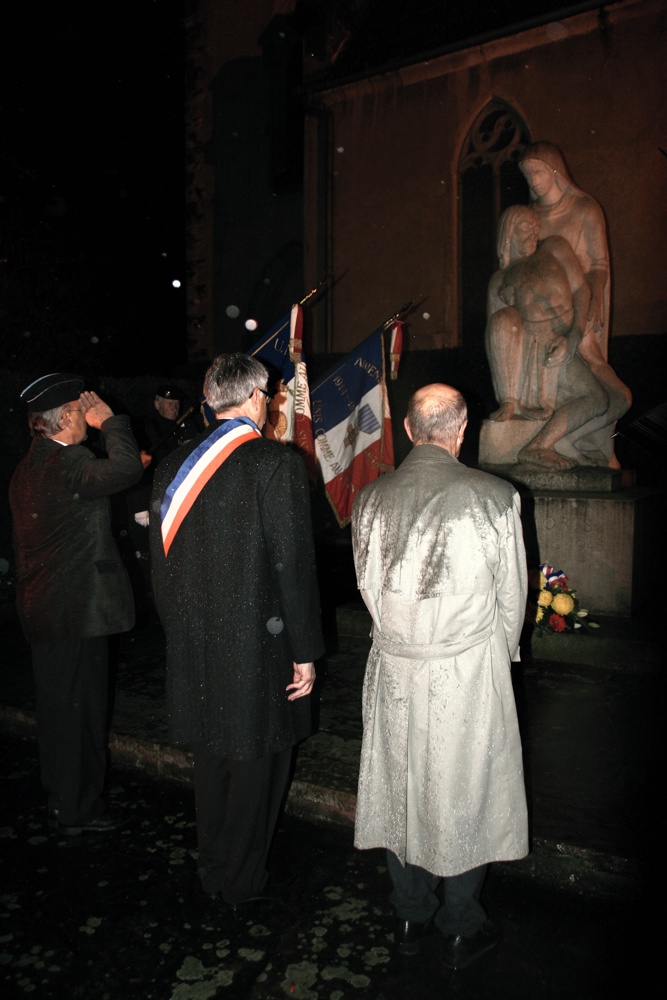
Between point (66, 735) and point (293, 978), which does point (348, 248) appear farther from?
point (293, 978)

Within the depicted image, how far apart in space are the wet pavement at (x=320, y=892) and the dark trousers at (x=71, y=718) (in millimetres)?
186

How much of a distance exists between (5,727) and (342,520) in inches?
136

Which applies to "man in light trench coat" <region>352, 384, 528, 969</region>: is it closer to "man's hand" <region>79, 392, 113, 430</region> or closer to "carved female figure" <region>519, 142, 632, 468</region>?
"man's hand" <region>79, 392, 113, 430</region>

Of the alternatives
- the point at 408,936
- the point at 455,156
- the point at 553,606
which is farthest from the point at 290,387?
the point at 455,156

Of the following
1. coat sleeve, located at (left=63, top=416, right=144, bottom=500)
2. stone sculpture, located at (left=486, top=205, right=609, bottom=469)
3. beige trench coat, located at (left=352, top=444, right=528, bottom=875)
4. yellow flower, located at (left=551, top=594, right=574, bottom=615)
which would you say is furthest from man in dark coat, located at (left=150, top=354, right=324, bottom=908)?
stone sculpture, located at (left=486, top=205, right=609, bottom=469)

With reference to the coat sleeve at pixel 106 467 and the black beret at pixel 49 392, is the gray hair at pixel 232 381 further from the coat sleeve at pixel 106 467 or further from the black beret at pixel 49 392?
the black beret at pixel 49 392

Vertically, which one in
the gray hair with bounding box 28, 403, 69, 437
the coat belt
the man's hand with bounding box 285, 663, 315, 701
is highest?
the gray hair with bounding box 28, 403, 69, 437

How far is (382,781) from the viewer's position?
2.60 meters

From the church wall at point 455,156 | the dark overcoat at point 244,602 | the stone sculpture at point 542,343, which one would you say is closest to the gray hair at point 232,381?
the dark overcoat at point 244,602

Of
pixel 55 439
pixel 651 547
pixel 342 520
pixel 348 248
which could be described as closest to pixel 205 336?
pixel 348 248

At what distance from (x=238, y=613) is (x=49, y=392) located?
1477 millimetres

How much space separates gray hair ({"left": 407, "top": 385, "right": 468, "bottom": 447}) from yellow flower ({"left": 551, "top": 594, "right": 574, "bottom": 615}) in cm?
304

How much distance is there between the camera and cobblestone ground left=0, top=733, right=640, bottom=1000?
96.5 inches

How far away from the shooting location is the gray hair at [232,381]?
275 centimetres
